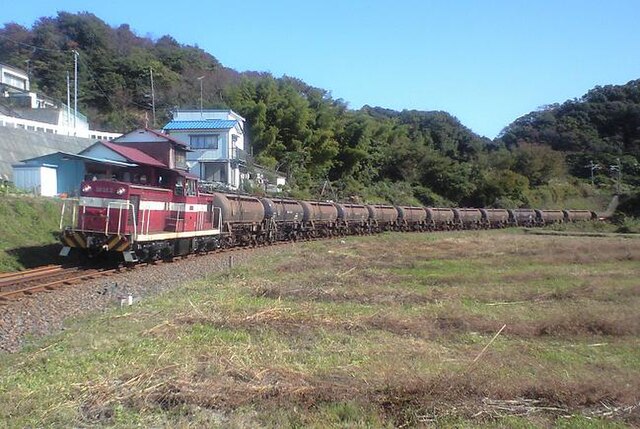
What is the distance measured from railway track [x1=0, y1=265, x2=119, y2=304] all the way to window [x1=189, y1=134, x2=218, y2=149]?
34547 mm

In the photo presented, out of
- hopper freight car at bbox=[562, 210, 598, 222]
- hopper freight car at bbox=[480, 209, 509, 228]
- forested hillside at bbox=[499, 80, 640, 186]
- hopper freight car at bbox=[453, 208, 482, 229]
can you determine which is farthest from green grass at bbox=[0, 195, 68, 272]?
forested hillside at bbox=[499, 80, 640, 186]

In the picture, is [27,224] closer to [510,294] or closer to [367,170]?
[510,294]

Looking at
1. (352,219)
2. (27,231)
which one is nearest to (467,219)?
(352,219)

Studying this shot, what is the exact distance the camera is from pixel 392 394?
543 centimetres

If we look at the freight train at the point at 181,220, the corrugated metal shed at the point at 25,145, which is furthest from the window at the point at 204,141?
the freight train at the point at 181,220

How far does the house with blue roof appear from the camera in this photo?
50.7m

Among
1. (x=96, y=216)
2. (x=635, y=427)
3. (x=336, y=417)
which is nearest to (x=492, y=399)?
(x=635, y=427)

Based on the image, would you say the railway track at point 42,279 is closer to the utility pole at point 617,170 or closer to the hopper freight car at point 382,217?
the hopper freight car at point 382,217

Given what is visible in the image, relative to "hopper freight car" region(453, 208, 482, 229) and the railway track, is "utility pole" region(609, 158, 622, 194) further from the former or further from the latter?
the railway track

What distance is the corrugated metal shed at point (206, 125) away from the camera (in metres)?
50.4

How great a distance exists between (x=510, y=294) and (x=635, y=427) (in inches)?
298

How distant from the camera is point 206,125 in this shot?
2007 inches

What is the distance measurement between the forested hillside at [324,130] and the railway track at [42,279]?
37.6 m

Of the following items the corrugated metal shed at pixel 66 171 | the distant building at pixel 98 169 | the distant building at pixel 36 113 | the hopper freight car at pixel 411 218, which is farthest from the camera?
the distant building at pixel 36 113
